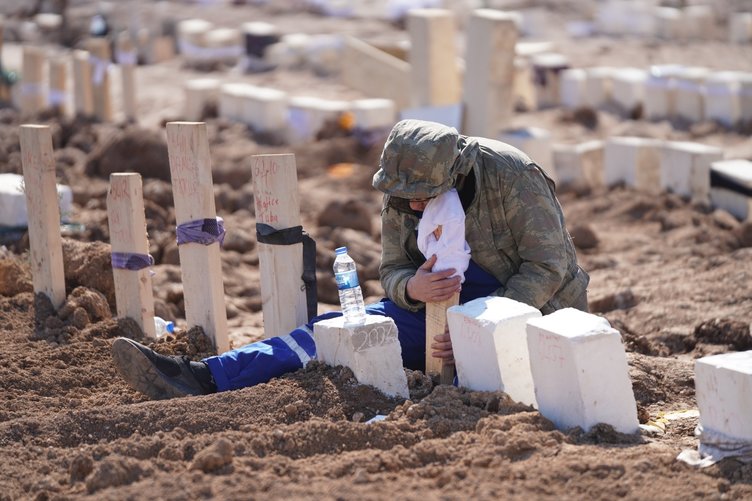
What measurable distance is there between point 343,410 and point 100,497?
1.15 m

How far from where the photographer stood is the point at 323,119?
13.4 meters

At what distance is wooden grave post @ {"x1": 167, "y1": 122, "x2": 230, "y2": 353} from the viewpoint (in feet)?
18.4

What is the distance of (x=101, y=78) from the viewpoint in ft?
48.9

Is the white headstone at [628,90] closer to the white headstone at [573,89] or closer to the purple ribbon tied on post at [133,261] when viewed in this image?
the white headstone at [573,89]

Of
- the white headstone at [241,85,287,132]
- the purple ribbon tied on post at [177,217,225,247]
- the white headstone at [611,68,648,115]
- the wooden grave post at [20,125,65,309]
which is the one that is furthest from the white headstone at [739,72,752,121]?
the wooden grave post at [20,125,65,309]

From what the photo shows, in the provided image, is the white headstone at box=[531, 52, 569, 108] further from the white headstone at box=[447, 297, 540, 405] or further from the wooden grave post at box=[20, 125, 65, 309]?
the white headstone at box=[447, 297, 540, 405]

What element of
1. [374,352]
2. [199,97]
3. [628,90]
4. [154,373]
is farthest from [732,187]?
[199,97]

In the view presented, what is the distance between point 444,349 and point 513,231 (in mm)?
618

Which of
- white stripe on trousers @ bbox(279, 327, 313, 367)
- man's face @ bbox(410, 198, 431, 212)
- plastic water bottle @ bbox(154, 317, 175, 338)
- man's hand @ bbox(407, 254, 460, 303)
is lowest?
plastic water bottle @ bbox(154, 317, 175, 338)

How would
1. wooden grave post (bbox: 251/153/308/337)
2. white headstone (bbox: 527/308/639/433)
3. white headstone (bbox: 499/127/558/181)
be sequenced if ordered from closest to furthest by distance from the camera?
1. white headstone (bbox: 527/308/639/433)
2. wooden grave post (bbox: 251/153/308/337)
3. white headstone (bbox: 499/127/558/181)

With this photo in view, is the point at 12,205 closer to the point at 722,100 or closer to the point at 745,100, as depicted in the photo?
the point at 722,100

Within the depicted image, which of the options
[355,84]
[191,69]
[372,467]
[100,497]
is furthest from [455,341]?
[191,69]

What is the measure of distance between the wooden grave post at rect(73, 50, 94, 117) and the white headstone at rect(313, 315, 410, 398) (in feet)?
34.7

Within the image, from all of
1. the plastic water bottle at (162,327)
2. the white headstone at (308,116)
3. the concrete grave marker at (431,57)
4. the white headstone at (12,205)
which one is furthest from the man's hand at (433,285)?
the white headstone at (308,116)
